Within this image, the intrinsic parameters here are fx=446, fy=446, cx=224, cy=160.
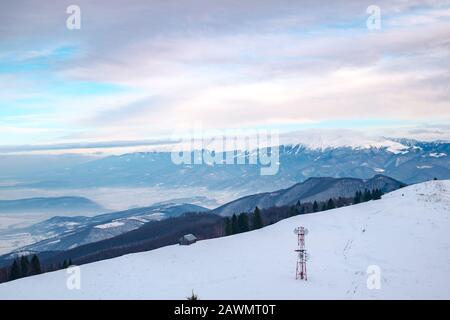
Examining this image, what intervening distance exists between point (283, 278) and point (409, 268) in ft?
49.1

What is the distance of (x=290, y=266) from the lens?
162 feet

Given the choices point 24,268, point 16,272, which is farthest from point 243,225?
point 16,272

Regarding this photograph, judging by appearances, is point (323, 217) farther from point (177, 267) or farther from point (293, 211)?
point (293, 211)

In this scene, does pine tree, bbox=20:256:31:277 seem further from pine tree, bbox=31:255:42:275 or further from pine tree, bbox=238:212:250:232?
pine tree, bbox=238:212:250:232

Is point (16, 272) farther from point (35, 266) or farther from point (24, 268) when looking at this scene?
point (35, 266)

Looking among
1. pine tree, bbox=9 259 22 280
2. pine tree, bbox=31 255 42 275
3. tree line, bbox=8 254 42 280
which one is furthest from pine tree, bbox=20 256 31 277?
pine tree, bbox=31 255 42 275

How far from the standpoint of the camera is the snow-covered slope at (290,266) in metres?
40.3

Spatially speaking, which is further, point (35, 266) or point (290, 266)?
point (35, 266)

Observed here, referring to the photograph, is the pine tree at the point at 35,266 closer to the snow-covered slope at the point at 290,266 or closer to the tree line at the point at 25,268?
the tree line at the point at 25,268

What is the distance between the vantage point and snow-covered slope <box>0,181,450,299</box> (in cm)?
4031

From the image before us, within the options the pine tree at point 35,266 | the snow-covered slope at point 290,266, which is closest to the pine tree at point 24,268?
the pine tree at point 35,266

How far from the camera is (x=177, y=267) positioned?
51.8 m

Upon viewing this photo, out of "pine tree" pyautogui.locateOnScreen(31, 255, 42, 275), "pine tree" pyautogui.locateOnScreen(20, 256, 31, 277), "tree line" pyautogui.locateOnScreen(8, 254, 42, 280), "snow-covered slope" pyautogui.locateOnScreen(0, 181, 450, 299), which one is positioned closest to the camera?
"snow-covered slope" pyautogui.locateOnScreen(0, 181, 450, 299)
